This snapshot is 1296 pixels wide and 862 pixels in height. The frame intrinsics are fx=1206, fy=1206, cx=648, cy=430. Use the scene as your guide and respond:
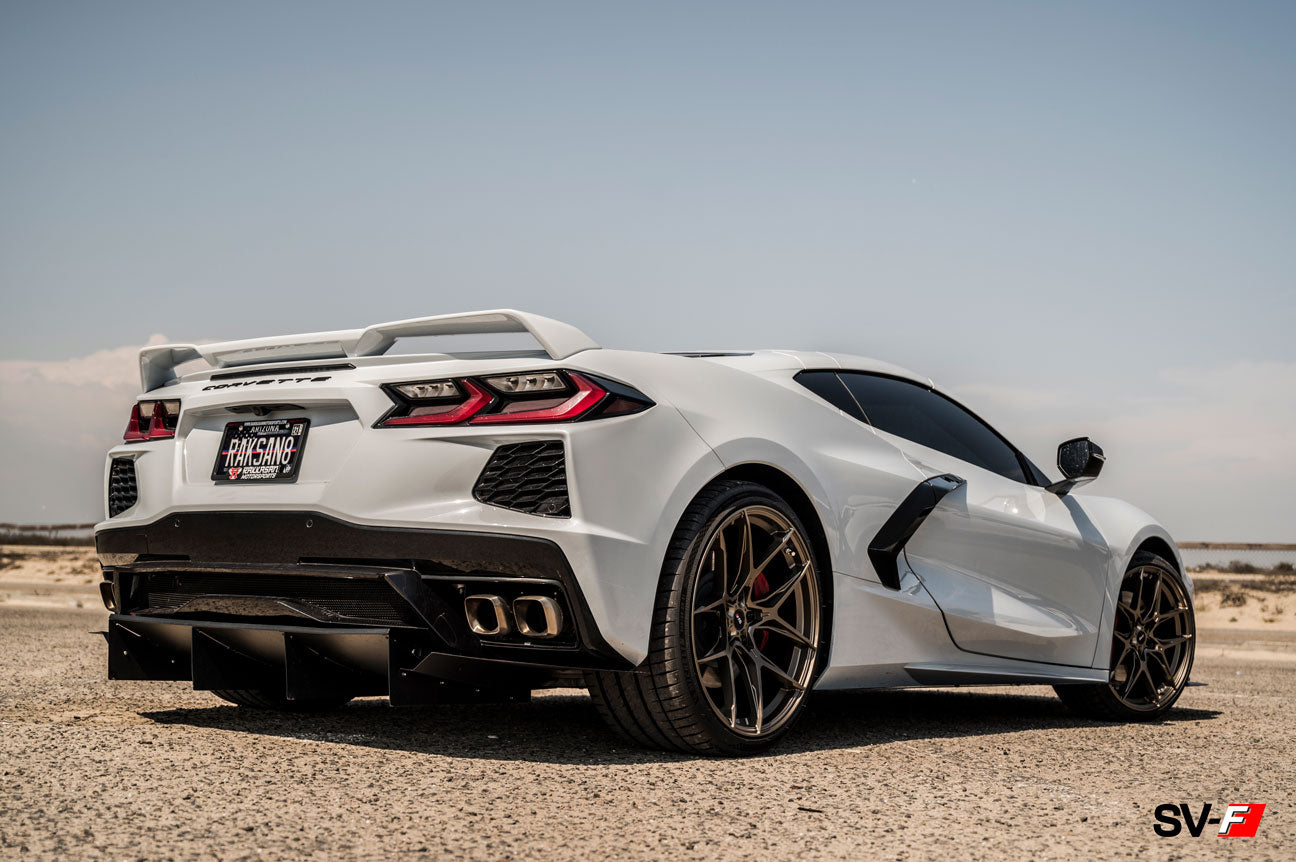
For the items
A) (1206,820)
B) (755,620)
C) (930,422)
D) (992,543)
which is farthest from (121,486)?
(1206,820)

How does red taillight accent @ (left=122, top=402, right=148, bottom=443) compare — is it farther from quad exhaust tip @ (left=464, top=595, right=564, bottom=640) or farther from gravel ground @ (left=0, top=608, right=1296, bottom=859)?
quad exhaust tip @ (left=464, top=595, right=564, bottom=640)

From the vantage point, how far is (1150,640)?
6359 mm

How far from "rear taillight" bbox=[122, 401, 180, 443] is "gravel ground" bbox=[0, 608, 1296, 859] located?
108 cm

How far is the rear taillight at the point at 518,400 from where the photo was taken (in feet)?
12.3

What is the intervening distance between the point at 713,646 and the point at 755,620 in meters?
0.24

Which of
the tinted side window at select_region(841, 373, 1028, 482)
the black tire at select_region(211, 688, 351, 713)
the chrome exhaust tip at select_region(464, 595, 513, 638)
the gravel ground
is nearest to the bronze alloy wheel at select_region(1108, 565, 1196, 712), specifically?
the gravel ground

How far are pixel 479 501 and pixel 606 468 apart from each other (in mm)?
403

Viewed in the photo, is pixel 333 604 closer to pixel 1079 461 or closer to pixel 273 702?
pixel 273 702

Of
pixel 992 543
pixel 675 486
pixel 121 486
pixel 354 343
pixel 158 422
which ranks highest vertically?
pixel 354 343

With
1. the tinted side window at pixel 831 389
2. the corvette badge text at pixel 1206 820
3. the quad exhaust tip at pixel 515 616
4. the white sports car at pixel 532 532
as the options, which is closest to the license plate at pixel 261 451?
the white sports car at pixel 532 532

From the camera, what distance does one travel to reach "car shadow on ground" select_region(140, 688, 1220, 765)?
4.21m

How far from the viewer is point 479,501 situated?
12.2 ft

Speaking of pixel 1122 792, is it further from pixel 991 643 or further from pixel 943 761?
pixel 991 643

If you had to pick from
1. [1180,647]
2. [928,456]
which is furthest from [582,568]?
[1180,647]
